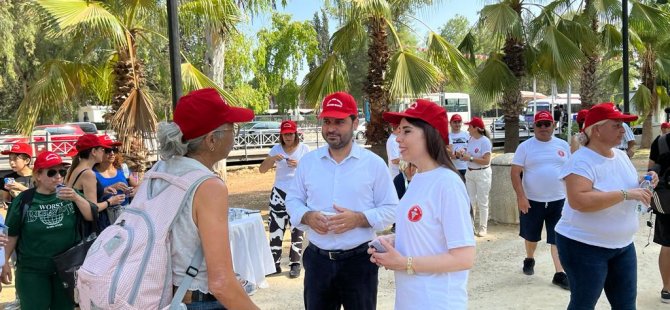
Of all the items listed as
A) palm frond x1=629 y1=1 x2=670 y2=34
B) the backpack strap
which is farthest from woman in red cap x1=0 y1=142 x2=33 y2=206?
palm frond x1=629 y1=1 x2=670 y2=34

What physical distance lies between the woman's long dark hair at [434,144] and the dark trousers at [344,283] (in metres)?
1.05

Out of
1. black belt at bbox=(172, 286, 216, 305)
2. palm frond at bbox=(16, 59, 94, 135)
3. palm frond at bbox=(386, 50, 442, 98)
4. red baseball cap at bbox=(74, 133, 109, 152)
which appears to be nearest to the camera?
black belt at bbox=(172, 286, 216, 305)

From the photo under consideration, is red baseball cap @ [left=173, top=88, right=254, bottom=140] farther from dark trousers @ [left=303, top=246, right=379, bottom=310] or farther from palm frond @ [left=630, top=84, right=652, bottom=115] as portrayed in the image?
palm frond @ [left=630, top=84, right=652, bottom=115]

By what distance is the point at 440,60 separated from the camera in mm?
10023

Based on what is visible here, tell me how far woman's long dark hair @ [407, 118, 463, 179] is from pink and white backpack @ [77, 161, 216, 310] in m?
1.01

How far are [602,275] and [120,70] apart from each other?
22.2ft

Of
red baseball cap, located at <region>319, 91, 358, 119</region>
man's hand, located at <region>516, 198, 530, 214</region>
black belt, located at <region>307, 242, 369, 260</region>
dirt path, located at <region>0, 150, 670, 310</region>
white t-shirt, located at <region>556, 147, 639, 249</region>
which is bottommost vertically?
dirt path, located at <region>0, 150, 670, 310</region>

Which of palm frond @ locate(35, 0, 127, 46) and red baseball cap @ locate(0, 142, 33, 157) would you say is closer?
red baseball cap @ locate(0, 142, 33, 157)

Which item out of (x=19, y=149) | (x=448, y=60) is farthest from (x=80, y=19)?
(x=448, y=60)

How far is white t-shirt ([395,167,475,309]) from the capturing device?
218cm

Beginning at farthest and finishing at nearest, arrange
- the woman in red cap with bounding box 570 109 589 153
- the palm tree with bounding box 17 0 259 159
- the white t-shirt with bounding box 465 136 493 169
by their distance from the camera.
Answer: the white t-shirt with bounding box 465 136 493 169 < the palm tree with bounding box 17 0 259 159 < the woman in red cap with bounding box 570 109 589 153

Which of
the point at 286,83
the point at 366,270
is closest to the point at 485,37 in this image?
the point at 366,270

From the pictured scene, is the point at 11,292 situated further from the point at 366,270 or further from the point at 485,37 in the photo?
the point at 485,37

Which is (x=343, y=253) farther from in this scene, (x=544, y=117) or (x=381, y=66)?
(x=381, y=66)
